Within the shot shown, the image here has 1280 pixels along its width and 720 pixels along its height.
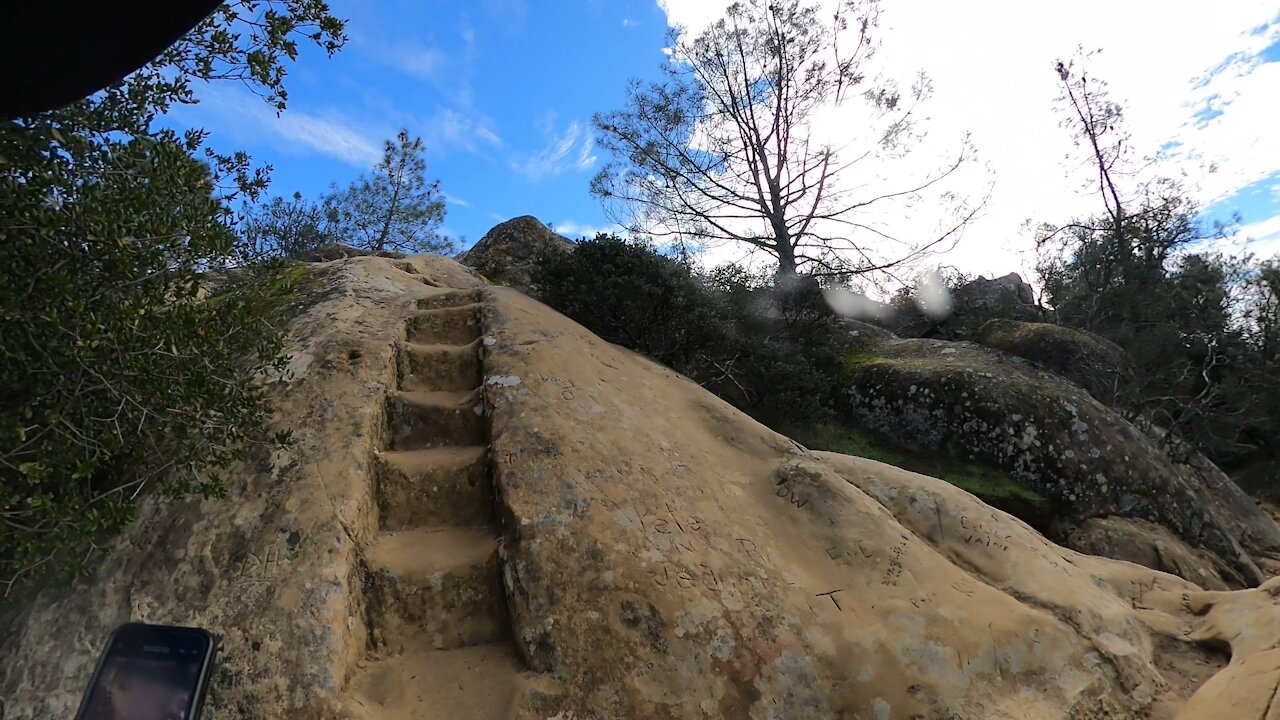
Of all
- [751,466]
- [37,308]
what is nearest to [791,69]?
[751,466]

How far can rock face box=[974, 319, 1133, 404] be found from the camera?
1081 cm

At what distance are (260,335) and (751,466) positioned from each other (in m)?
3.60

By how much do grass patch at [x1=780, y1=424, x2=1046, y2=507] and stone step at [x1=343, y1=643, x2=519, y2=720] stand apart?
7029 millimetres

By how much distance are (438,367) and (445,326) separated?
695 mm

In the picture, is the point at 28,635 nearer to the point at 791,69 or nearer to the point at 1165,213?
the point at 791,69

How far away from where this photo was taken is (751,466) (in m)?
4.70

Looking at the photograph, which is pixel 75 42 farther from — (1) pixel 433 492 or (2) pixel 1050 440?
(2) pixel 1050 440

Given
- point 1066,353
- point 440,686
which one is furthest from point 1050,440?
point 440,686

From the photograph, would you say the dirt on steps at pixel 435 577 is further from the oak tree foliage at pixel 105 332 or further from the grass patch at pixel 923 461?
the grass patch at pixel 923 461

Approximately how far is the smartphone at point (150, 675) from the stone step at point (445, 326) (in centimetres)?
302

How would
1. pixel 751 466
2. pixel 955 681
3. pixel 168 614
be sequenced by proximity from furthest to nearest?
1. pixel 751 466
2. pixel 955 681
3. pixel 168 614

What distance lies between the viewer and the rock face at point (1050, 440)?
782 centimetres

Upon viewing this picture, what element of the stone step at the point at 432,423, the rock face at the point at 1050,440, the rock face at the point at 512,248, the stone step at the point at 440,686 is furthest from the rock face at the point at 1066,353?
the stone step at the point at 440,686

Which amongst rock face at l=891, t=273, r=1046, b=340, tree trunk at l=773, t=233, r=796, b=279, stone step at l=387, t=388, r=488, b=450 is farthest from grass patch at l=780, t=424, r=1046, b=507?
stone step at l=387, t=388, r=488, b=450
